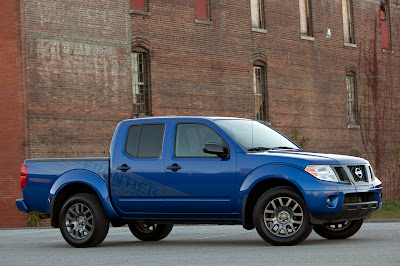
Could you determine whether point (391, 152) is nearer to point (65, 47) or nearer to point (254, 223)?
point (65, 47)

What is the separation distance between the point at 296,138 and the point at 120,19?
1038cm

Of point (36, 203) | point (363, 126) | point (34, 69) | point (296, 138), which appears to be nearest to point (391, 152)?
point (363, 126)

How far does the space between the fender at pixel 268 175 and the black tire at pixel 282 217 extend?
0.19 meters

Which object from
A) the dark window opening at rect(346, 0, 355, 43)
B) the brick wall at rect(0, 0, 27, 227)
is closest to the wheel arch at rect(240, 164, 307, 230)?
the brick wall at rect(0, 0, 27, 227)

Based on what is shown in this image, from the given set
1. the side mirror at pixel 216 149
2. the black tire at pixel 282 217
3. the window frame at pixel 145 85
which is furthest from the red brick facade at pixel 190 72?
the black tire at pixel 282 217

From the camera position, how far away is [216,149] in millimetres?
10914

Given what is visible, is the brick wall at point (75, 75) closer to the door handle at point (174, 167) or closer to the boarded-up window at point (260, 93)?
the boarded-up window at point (260, 93)

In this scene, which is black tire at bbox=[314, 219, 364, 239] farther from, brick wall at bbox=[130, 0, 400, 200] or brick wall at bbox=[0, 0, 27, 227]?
brick wall at bbox=[130, 0, 400, 200]

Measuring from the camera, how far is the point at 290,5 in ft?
112

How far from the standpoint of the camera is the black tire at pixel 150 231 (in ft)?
43.3

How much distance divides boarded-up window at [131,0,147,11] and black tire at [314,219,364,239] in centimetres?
1702

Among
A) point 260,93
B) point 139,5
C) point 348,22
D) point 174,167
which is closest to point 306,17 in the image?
point 348,22

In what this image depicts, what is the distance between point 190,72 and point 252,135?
1773 centimetres

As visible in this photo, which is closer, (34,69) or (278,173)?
(278,173)
